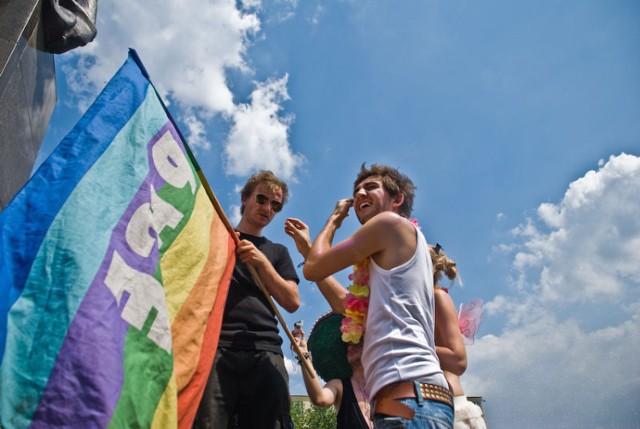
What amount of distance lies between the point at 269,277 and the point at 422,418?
163 cm

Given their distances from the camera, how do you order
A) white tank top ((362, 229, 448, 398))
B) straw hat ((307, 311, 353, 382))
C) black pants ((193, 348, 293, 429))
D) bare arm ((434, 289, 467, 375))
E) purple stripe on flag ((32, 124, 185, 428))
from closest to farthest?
purple stripe on flag ((32, 124, 185, 428)) → white tank top ((362, 229, 448, 398)) → black pants ((193, 348, 293, 429)) → bare arm ((434, 289, 467, 375)) → straw hat ((307, 311, 353, 382))

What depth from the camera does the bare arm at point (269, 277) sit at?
321cm

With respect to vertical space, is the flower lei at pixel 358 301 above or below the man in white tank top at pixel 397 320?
above

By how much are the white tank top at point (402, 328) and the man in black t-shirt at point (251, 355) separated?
103cm

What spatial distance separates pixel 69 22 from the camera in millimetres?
4117

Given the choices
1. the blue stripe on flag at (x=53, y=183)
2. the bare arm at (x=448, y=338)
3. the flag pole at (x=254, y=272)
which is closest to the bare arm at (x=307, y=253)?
the flag pole at (x=254, y=272)

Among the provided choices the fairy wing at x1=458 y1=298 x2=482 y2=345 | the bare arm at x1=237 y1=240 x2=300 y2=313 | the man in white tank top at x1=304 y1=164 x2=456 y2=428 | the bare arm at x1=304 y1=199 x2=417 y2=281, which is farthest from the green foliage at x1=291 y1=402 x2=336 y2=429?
the man in white tank top at x1=304 y1=164 x2=456 y2=428

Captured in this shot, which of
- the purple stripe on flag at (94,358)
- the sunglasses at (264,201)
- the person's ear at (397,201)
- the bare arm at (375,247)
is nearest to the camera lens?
the purple stripe on flag at (94,358)

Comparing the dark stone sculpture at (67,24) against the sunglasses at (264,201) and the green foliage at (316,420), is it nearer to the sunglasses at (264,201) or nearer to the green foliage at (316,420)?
the sunglasses at (264,201)

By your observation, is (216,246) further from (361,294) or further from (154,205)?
(361,294)

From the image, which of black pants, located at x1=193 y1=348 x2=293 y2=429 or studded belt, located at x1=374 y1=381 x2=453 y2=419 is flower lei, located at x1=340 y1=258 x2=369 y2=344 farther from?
studded belt, located at x1=374 y1=381 x2=453 y2=419

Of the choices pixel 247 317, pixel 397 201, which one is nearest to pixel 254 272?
pixel 247 317

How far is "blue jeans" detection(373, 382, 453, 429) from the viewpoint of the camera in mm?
1797

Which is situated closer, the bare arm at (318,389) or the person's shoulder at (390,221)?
the person's shoulder at (390,221)
